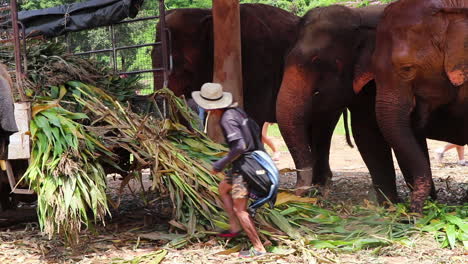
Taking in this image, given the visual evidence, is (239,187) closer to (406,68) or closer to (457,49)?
(406,68)

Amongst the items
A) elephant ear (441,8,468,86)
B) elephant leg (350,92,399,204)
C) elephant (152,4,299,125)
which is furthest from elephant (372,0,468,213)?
elephant (152,4,299,125)

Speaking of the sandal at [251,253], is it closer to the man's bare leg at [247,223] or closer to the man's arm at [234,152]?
the man's bare leg at [247,223]

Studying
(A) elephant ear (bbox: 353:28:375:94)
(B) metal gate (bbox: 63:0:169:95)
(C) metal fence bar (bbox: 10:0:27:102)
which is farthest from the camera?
(B) metal gate (bbox: 63:0:169:95)

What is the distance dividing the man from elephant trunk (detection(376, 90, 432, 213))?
6.57ft

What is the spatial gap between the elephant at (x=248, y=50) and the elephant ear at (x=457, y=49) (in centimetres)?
317

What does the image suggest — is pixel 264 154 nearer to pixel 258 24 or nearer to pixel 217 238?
pixel 217 238

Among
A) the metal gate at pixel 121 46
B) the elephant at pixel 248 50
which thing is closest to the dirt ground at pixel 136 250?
the metal gate at pixel 121 46

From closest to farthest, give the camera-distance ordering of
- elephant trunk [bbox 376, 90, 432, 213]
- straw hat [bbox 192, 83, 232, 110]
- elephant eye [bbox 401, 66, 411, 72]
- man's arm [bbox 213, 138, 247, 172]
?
man's arm [bbox 213, 138, 247, 172]
straw hat [bbox 192, 83, 232, 110]
elephant trunk [bbox 376, 90, 432, 213]
elephant eye [bbox 401, 66, 411, 72]

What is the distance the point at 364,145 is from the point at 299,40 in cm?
143

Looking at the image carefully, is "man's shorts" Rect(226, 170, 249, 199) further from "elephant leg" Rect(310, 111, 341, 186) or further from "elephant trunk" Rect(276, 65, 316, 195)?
"elephant leg" Rect(310, 111, 341, 186)

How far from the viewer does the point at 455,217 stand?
7.13 meters

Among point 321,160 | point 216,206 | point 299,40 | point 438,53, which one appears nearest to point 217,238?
point 216,206

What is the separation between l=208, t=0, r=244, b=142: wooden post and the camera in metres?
8.53

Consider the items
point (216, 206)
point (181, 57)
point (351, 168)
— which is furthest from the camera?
point (351, 168)
